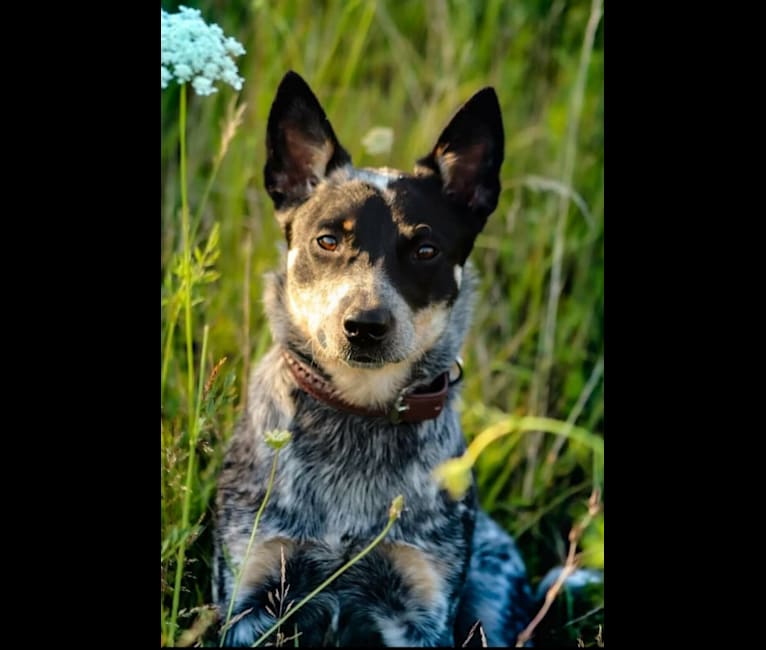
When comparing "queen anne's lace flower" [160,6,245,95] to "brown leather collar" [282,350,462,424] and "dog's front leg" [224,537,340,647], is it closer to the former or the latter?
"brown leather collar" [282,350,462,424]

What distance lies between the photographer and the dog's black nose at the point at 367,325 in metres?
2.70

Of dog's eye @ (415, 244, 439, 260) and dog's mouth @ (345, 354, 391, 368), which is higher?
dog's eye @ (415, 244, 439, 260)

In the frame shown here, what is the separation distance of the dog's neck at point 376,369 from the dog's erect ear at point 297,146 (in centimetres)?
30

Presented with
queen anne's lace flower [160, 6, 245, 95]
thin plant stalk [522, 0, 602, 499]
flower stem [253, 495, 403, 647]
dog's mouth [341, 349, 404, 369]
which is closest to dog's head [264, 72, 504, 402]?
dog's mouth [341, 349, 404, 369]

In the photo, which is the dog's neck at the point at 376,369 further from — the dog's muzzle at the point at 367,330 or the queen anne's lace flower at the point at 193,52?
the queen anne's lace flower at the point at 193,52

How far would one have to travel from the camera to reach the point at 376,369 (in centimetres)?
301

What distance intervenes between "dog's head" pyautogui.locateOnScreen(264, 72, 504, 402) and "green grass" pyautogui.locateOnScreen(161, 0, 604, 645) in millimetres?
560

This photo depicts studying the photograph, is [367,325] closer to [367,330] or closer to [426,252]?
[367,330]

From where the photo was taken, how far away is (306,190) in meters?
3.20

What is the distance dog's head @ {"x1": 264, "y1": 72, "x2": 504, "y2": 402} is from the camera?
2.82 metres

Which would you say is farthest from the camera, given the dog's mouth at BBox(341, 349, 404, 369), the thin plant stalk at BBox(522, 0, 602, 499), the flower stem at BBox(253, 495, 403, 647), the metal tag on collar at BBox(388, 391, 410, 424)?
the thin plant stalk at BBox(522, 0, 602, 499)

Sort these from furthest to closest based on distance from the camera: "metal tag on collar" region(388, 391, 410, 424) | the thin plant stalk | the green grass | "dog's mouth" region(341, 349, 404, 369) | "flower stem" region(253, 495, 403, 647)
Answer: the thin plant stalk < the green grass < "metal tag on collar" region(388, 391, 410, 424) < "dog's mouth" region(341, 349, 404, 369) < "flower stem" region(253, 495, 403, 647)

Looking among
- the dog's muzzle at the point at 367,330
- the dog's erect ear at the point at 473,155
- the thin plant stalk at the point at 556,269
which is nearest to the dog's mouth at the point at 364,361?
the dog's muzzle at the point at 367,330
